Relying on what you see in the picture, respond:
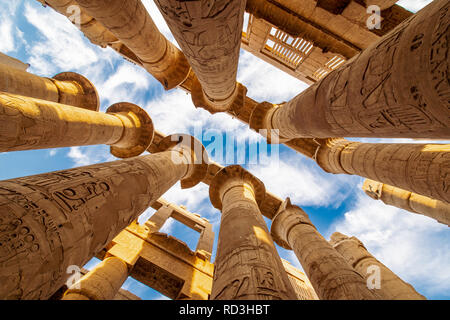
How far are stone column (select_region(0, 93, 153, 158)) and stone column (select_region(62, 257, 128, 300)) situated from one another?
4116 mm

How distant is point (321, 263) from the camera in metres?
5.01

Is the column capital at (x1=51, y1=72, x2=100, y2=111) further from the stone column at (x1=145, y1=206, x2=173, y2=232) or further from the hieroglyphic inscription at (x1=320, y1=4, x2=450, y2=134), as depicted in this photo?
the hieroglyphic inscription at (x1=320, y1=4, x2=450, y2=134)

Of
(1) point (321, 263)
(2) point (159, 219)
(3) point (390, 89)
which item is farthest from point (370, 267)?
(2) point (159, 219)

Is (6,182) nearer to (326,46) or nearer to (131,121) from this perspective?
(131,121)

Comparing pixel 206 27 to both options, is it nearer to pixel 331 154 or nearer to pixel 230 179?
pixel 230 179

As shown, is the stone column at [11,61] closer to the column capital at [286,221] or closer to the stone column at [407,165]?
the column capital at [286,221]

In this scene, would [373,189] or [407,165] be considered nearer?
[407,165]

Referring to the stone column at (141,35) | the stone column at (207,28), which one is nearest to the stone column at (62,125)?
the stone column at (141,35)

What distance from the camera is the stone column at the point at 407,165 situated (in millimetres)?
4121

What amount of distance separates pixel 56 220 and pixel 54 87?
7.74m

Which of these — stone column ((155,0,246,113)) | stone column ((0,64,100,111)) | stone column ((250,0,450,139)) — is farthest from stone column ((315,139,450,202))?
stone column ((0,64,100,111))

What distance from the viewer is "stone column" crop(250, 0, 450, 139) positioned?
1.54 m
